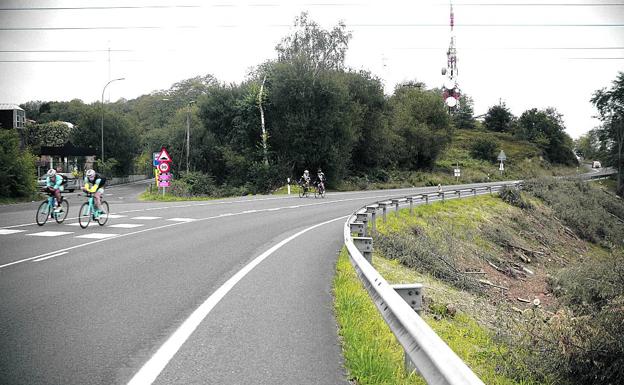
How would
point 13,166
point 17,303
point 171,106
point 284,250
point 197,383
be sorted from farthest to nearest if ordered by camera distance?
1. point 171,106
2. point 13,166
3. point 284,250
4. point 17,303
5. point 197,383

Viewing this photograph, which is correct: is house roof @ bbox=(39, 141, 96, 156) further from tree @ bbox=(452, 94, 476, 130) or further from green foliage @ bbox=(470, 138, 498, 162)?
tree @ bbox=(452, 94, 476, 130)

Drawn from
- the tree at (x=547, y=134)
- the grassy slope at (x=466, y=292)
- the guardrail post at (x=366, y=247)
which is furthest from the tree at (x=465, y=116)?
the guardrail post at (x=366, y=247)

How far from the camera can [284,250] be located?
39.4 ft

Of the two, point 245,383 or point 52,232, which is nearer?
point 245,383

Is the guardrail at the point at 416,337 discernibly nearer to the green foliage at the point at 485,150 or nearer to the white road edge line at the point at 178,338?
the white road edge line at the point at 178,338

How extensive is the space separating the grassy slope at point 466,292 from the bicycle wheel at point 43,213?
10554 millimetres

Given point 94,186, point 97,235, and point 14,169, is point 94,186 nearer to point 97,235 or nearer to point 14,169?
point 97,235

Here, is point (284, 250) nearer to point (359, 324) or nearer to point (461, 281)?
point (461, 281)

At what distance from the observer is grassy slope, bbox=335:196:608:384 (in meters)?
5.17

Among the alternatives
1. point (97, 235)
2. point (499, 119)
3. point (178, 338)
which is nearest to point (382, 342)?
point (178, 338)

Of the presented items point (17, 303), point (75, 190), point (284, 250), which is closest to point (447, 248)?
point (284, 250)

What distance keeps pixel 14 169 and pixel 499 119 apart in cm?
9313

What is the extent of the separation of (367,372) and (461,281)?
9.80 metres

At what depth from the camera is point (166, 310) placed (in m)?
6.30
